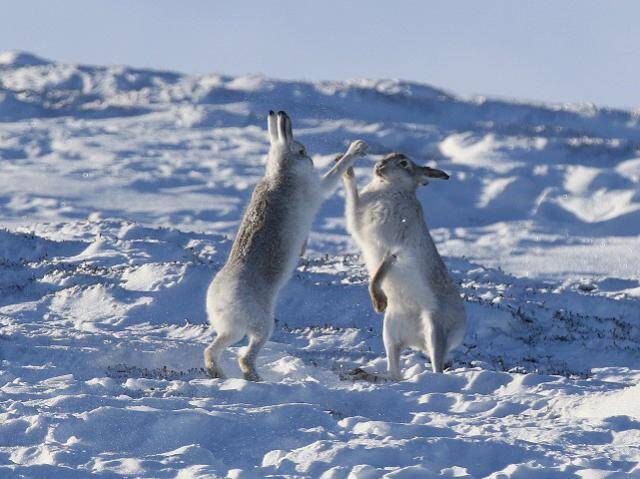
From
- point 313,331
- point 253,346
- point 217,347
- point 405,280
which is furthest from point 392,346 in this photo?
point 313,331

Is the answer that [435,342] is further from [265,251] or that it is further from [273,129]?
[273,129]

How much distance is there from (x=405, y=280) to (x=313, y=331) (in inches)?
119

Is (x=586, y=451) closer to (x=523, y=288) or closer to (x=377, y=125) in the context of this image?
(x=523, y=288)

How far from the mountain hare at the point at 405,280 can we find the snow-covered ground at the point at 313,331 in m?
0.57

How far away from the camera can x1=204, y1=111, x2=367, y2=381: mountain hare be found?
8.09 meters

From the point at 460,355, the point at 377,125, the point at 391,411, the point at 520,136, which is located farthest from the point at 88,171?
the point at 391,411

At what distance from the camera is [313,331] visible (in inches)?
456

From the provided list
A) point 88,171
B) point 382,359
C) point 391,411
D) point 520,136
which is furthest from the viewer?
point 520,136

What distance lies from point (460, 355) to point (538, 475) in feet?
19.2

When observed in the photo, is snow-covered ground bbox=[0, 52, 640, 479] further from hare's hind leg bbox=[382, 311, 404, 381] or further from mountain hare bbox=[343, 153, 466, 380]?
mountain hare bbox=[343, 153, 466, 380]

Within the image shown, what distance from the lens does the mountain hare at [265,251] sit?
809 cm

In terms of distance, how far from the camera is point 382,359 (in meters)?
9.88

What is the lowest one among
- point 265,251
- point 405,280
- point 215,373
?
point 215,373

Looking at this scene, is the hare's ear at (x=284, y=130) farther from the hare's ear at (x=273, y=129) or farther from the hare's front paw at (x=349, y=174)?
the hare's front paw at (x=349, y=174)
